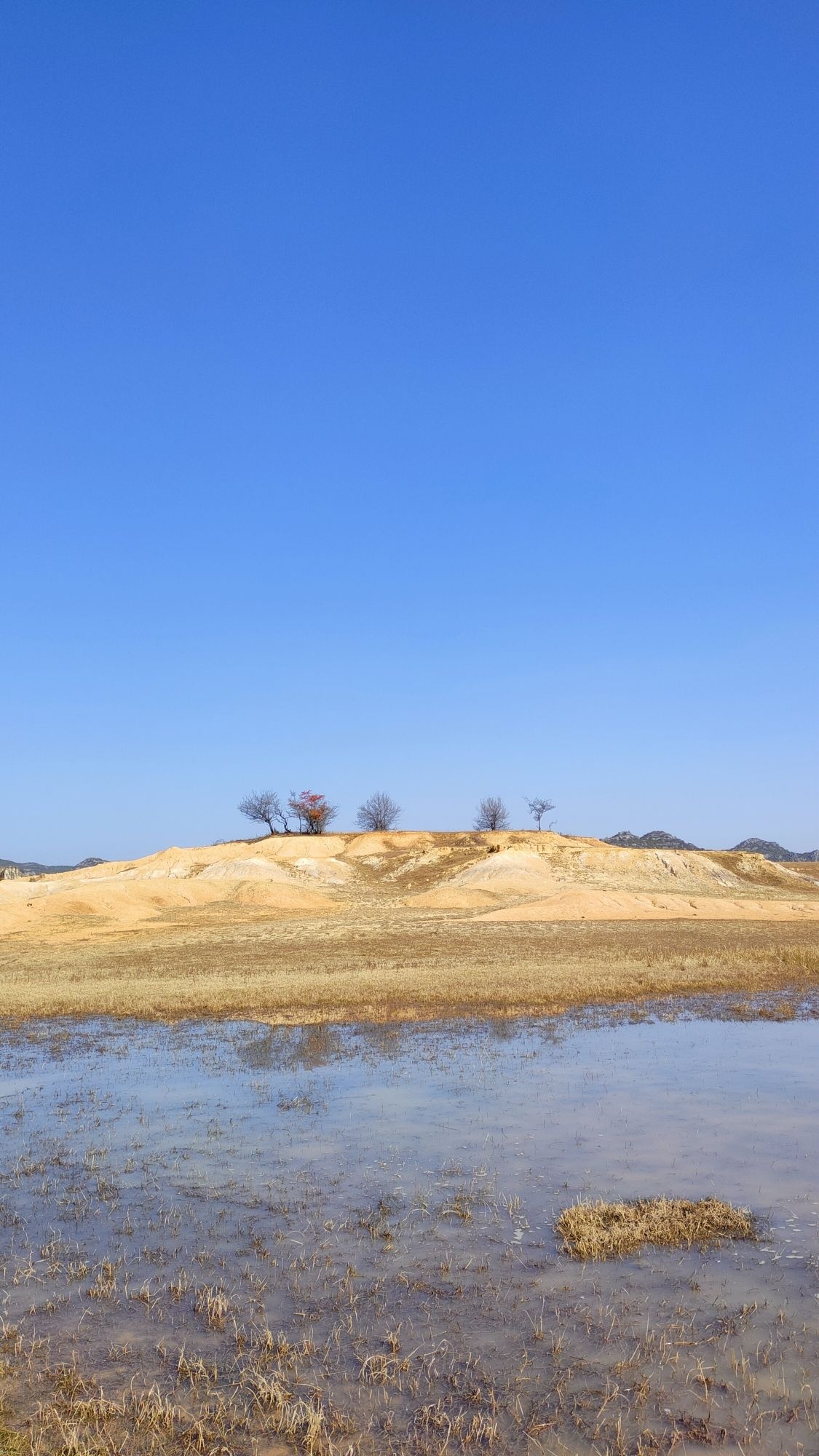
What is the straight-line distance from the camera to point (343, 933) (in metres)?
50.2

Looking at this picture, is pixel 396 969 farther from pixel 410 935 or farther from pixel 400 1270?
pixel 400 1270

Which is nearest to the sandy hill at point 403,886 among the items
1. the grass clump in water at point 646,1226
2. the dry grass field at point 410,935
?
the dry grass field at point 410,935

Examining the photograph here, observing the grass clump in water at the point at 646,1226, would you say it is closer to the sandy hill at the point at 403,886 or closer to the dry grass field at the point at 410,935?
the dry grass field at the point at 410,935

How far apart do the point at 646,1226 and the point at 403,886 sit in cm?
7761

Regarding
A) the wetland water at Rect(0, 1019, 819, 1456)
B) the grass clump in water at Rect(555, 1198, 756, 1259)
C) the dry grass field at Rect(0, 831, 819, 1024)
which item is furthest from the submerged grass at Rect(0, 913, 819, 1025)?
the grass clump in water at Rect(555, 1198, 756, 1259)

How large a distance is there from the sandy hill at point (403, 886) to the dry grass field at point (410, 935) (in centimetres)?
26

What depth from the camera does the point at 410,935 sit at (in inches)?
1937

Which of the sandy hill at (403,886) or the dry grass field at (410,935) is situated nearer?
the dry grass field at (410,935)

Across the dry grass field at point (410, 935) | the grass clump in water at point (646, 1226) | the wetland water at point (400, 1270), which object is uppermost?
the dry grass field at point (410, 935)

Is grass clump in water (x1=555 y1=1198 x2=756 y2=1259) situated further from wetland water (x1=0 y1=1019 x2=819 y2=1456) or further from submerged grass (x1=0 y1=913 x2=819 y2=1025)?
submerged grass (x1=0 y1=913 x2=819 y2=1025)

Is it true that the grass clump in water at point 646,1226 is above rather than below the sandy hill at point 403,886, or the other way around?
below

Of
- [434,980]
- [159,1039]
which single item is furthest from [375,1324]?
[434,980]

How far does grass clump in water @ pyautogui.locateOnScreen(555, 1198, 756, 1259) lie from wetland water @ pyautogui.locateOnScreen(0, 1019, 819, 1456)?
265 millimetres

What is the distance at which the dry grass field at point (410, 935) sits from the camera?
1183 inches
